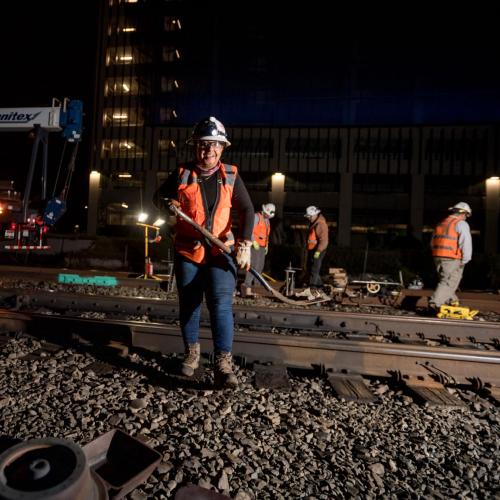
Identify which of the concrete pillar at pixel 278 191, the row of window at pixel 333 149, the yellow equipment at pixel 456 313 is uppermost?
the row of window at pixel 333 149

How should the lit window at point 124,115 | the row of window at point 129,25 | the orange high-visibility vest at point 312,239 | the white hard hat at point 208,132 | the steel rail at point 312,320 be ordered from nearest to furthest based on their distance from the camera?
the white hard hat at point 208,132, the steel rail at point 312,320, the orange high-visibility vest at point 312,239, the lit window at point 124,115, the row of window at point 129,25

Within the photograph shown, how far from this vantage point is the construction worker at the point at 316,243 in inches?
354

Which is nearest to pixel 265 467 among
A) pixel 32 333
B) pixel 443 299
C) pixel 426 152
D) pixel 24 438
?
pixel 24 438

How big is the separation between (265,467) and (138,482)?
663 millimetres

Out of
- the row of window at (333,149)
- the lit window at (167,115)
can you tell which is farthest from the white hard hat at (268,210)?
the lit window at (167,115)

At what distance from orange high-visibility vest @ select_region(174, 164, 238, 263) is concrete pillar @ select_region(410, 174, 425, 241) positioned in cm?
3186

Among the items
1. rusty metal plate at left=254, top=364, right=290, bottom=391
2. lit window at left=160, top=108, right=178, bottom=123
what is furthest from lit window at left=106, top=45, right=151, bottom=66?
rusty metal plate at left=254, top=364, right=290, bottom=391

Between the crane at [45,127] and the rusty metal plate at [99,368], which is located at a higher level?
the crane at [45,127]

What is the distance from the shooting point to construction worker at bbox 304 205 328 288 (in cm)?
900

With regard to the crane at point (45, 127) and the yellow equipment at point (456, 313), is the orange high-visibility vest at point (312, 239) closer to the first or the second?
the yellow equipment at point (456, 313)

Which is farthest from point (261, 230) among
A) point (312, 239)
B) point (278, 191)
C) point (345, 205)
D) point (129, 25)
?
point (129, 25)

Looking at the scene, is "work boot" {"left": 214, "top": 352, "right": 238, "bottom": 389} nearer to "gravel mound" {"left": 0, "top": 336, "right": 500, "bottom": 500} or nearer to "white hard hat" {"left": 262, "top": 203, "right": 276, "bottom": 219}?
"gravel mound" {"left": 0, "top": 336, "right": 500, "bottom": 500}

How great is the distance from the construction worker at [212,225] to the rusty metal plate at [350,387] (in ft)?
3.09

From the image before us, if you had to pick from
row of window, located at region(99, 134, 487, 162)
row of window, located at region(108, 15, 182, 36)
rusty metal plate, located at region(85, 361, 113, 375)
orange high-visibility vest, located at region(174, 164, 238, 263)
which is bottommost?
rusty metal plate, located at region(85, 361, 113, 375)
